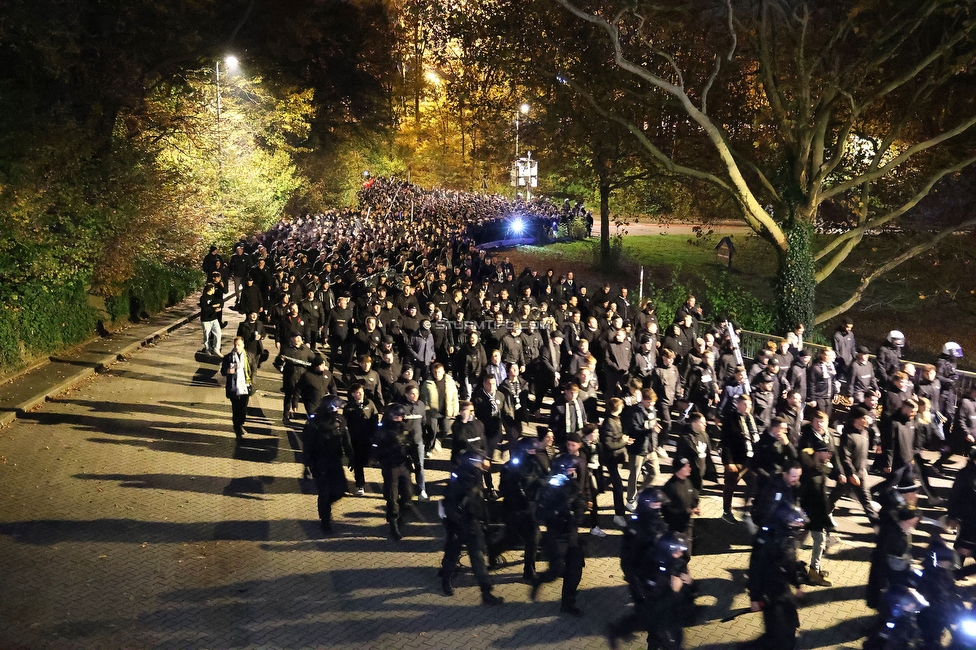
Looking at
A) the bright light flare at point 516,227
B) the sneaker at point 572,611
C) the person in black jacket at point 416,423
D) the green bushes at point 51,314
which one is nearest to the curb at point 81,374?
the green bushes at point 51,314

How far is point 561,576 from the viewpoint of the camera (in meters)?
9.29

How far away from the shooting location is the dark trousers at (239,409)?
13.9 meters

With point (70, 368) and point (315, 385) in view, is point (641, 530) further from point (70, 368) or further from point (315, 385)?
point (70, 368)

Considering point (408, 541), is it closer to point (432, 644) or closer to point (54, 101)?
point (432, 644)

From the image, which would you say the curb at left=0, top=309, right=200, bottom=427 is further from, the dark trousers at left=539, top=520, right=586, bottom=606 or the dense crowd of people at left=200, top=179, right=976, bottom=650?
the dark trousers at left=539, top=520, right=586, bottom=606

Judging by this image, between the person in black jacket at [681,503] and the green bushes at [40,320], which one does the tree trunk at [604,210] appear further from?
the person in black jacket at [681,503]

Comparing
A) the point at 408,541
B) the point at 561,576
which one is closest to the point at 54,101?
the point at 408,541

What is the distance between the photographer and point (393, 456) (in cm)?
1006

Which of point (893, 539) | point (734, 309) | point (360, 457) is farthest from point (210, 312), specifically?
point (893, 539)

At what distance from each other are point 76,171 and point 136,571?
45.1 ft

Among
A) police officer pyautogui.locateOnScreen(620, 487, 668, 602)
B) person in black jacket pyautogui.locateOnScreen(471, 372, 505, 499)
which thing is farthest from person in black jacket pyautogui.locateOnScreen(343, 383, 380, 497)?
police officer pyautogui.locateOnScreen(620, 487, 668, 602)

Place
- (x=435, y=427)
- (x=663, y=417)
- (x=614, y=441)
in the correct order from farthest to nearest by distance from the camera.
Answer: (x=663, y=417), (x=435, y=427), (x=614, y=441)

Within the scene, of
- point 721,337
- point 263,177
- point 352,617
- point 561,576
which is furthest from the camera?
point 263,177

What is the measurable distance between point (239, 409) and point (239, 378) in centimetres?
66
